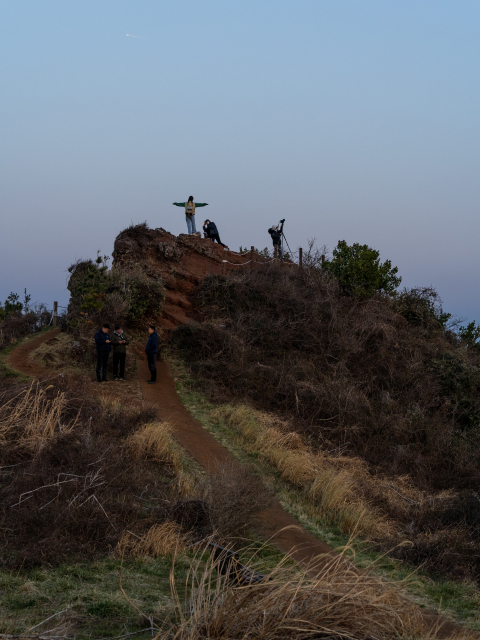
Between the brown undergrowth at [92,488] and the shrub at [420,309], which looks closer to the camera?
the brown undergrowth at [92,488]

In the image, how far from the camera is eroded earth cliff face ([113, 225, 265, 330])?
21359mm

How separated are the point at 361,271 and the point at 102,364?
12565 millimetres

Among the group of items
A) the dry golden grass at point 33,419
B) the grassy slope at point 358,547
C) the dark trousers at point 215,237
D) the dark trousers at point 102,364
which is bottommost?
the grassy slope at point 358,547

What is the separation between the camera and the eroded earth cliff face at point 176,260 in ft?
70.1

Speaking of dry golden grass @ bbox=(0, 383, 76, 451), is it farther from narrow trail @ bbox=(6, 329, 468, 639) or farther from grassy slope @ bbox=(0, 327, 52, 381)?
grassy slope @ bbox=(0, 327, 52, 381)

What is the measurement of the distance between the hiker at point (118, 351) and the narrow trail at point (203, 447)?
0.64m

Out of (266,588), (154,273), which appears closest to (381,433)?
(154,273)

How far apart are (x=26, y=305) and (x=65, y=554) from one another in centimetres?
2495

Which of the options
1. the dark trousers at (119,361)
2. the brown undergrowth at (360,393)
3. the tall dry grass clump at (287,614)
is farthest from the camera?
the dark trousers at (119,361)

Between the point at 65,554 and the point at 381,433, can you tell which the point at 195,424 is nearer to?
the point at 381,433

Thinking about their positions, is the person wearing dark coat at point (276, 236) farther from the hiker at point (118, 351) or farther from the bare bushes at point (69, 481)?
the bare bushes at point (69, 481)

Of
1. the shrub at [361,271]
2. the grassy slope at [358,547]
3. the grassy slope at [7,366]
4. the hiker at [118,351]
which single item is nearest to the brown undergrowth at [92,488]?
the grassy slope at [358,547]

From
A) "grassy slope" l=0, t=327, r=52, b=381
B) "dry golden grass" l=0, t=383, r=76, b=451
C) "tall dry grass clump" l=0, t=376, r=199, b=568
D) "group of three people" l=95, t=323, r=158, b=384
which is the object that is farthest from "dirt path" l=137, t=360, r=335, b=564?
"grassy slope" l=0, t=327, r=52, b=381

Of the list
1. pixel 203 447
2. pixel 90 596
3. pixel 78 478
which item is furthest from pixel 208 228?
pixel 90 596
